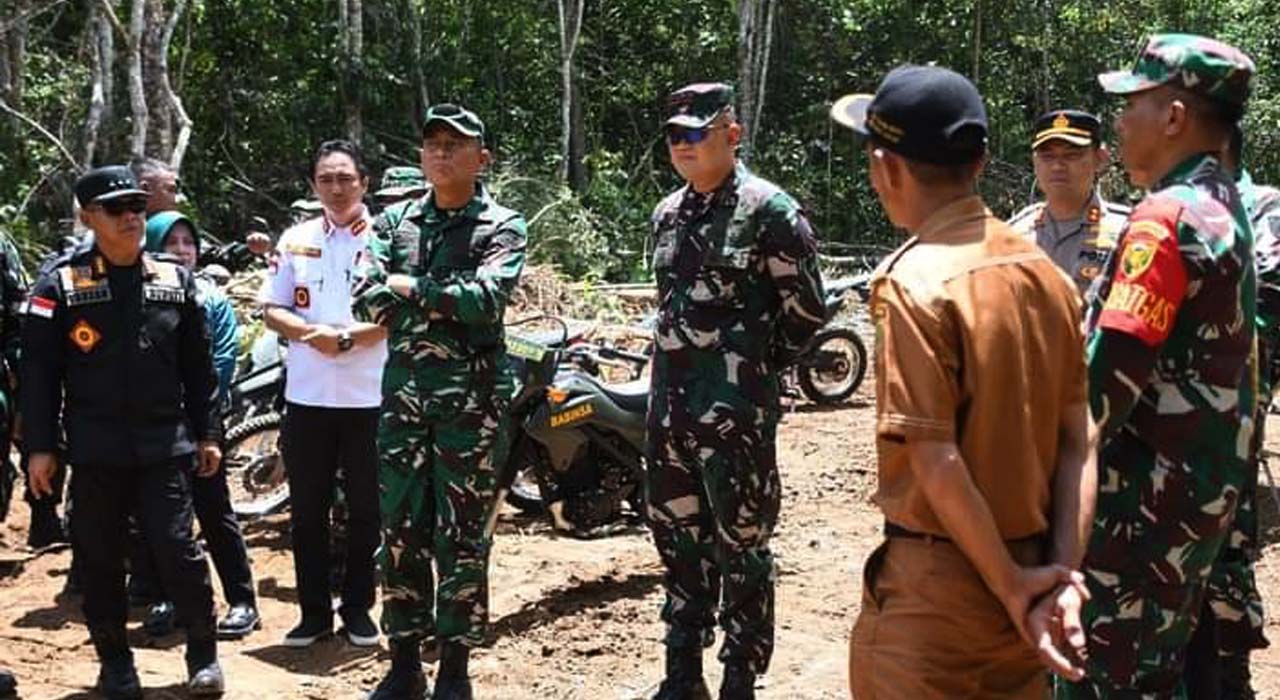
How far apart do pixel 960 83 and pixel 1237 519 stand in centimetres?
208

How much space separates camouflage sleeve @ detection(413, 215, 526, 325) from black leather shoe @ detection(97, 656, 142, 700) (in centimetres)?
167

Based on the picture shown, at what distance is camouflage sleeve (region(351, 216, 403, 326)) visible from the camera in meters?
4.60

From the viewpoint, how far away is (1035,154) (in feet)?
17.9

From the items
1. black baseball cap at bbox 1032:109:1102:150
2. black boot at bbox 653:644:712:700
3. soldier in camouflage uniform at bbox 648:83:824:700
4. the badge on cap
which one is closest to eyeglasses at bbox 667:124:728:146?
soldier in camouflage uniform at bbox 648:83:824:700

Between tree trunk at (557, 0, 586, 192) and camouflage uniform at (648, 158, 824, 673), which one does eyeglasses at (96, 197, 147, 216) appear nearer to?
camouflage uniform at (648, 158, 824, 673)

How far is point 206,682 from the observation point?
4.86 metres

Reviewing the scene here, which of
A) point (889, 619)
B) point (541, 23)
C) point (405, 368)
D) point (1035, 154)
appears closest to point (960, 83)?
point (889, 619)

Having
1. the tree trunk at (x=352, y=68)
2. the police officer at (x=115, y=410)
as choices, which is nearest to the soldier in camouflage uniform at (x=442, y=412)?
the police officer at (x=115, y=410)

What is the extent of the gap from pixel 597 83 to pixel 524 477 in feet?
50.9

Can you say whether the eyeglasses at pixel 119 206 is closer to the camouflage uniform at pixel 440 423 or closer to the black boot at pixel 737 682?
the camouflage uniform at pixel 440 423

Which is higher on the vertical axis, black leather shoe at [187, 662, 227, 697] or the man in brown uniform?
the man in brown uniform

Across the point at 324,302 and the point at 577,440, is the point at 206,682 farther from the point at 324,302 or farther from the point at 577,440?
the point at 577,440

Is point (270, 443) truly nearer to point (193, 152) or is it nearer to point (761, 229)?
point (761, 229)

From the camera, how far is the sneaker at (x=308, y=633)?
559 cm
